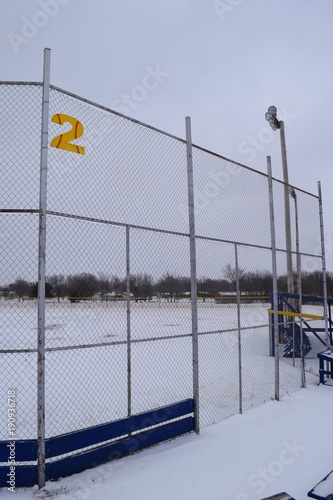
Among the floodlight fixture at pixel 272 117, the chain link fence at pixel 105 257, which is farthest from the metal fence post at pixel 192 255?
the floodlight fixture at pixel 272 117

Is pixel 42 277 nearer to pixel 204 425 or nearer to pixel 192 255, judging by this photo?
pixel 192 255

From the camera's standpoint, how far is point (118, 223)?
5.53 meters

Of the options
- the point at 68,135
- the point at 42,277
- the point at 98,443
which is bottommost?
the point at 98,443

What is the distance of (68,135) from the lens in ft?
16.2

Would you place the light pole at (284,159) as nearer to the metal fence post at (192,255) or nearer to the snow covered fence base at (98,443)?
the metal fence post at (192,255)

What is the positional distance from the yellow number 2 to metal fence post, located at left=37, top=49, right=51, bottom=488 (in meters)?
0.14

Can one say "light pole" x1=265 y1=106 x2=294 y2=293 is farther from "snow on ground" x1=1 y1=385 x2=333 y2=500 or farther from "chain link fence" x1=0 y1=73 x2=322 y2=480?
"snow on ground" x1=1 y1=385 x2=333 y2=500

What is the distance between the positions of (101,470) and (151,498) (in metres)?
0.94

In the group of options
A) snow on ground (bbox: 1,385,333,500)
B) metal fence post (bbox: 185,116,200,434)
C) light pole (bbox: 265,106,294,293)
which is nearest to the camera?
snow on ground (bbox: 1,385,333,500)

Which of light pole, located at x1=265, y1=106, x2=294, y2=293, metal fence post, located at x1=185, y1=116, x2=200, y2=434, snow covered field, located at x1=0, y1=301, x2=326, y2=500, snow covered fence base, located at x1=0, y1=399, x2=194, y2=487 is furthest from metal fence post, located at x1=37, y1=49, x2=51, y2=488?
light pole, located at x1=265, y1=106, x2=294, y2=293

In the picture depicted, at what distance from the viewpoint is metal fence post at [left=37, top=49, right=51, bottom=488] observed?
4.48 meters

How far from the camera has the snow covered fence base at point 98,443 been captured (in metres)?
4.50

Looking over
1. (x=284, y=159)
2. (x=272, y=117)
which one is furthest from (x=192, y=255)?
(x=272, y=117)

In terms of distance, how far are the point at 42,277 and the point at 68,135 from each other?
180cm
